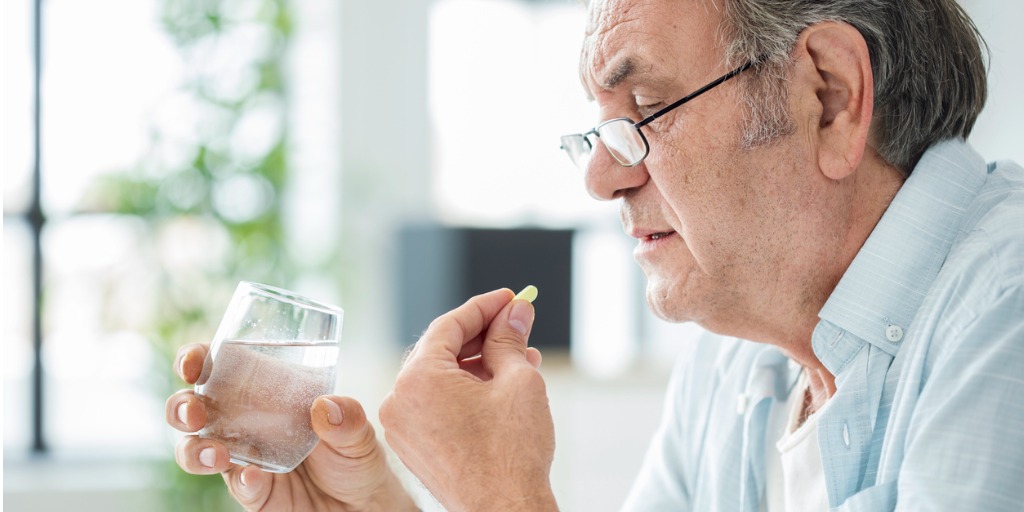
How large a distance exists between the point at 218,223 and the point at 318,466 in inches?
117

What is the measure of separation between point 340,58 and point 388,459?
354 centimetres

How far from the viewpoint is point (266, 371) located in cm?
A: 111

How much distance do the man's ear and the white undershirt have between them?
37 centimetres

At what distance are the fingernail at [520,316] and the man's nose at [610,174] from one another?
28 centimetres

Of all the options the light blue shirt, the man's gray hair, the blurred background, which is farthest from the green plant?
the man's gray hair

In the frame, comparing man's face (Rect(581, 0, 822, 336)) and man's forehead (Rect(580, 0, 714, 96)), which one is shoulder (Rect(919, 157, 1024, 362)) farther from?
man's forehead (Rect(580, 0, 714, 96))

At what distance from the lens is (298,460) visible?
118 cm

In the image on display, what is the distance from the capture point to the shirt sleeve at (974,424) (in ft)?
3.14

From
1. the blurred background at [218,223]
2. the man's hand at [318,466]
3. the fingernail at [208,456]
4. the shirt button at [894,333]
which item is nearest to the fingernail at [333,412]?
the man's hand at [318,466]

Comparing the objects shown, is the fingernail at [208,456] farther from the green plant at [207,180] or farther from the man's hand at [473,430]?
the green plant at [207,180]

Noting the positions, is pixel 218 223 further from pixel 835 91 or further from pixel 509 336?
pixel 835 91

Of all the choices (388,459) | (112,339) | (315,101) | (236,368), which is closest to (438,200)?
(315,101)

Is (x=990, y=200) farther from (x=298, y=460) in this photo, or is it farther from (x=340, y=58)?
(x=340, y=58)

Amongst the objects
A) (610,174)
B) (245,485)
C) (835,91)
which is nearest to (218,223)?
(245,485)
